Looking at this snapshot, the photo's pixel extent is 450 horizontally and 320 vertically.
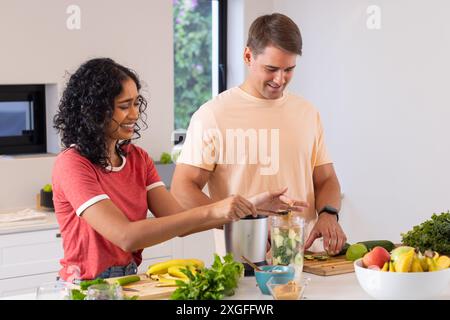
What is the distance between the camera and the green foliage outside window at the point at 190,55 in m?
5.17

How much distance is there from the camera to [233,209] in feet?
7.87

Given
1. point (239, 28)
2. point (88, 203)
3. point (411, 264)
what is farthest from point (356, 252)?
point (239, 28)

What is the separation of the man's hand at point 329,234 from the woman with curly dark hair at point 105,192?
0.91 ft

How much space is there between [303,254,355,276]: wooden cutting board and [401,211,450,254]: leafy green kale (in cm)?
22

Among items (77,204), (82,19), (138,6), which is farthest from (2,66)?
(77,204)

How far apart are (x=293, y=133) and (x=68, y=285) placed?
1.20 metres

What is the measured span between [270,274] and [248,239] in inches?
11.6

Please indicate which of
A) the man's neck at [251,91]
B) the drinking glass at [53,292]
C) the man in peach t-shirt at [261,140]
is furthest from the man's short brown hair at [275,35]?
the drinking glass at [53,292]

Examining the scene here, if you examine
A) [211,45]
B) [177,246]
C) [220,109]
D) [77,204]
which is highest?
[211,45]

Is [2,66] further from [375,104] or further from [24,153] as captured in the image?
[375,104]

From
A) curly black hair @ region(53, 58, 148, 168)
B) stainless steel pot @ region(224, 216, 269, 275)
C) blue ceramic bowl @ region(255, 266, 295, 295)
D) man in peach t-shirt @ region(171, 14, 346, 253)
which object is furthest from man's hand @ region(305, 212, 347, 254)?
curly black hair @ region(53, 58, 148, 168)

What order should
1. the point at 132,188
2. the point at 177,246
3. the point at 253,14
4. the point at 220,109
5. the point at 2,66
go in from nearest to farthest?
the point at 132,188 → the point at 220,109 → the point at 2,66 → the point at 177,246 → the point at 253,14

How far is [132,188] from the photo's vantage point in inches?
104

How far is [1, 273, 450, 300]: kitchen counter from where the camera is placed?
7.54 ft
